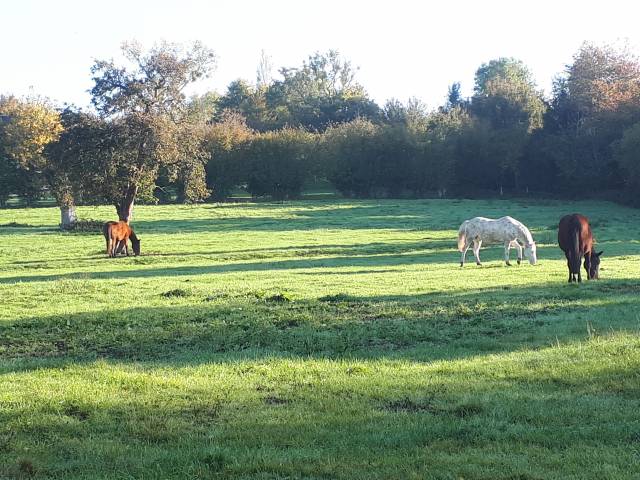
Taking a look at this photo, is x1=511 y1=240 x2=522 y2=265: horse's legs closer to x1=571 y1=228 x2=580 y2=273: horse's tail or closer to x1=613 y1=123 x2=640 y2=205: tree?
x1=571 y1=228 x2=580 y2=273: horse's tail

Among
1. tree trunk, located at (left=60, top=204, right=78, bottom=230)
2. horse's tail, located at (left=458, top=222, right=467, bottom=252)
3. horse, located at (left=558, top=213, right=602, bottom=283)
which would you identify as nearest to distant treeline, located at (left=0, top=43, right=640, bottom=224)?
tree trunk, located at (left=60, top=204, right=78, bottom=230)

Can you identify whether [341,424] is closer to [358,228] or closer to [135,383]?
[135,383]

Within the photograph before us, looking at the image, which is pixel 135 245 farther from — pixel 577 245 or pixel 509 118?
pixel 509 118

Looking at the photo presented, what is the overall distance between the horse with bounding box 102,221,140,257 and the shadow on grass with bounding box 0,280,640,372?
17.5 meters

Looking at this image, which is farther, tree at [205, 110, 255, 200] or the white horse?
tree at [205, 110, 255, 200]

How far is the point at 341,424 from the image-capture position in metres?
7.09

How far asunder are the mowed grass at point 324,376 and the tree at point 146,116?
13.9m

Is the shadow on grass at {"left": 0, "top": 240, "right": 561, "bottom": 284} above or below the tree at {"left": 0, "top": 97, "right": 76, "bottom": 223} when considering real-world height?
below

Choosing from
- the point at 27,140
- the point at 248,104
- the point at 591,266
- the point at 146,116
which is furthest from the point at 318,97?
the point at 591,266

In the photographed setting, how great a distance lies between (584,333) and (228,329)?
5737 millimetres

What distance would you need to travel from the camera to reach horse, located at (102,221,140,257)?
32.6 meters

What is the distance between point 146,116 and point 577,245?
23.0 m

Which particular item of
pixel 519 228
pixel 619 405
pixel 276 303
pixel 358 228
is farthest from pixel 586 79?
pixel 619 405

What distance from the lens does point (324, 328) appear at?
12672 mm
